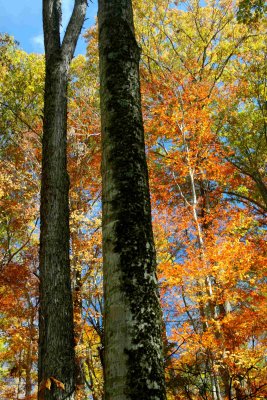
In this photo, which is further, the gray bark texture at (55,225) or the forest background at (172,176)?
the forest background at (172,176)

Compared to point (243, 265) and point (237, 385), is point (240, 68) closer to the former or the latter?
point (243, 265)

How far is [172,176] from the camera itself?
42.8ft

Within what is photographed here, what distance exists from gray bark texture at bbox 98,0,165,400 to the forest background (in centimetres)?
737

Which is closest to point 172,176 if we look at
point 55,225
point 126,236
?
point 55,225

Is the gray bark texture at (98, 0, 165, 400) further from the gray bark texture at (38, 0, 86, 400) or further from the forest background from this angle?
the forest background

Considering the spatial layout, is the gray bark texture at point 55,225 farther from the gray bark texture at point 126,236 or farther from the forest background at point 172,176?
the forest background at point 172,176

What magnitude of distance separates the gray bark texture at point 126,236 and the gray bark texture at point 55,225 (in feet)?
5.82

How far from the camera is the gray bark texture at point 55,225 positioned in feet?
12.0

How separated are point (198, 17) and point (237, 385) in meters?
16.8

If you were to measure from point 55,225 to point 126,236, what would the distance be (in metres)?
2.84

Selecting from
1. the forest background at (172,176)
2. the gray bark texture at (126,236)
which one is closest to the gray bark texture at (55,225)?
the gray bark texture at (126,236)

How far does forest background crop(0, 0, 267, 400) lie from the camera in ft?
35.0

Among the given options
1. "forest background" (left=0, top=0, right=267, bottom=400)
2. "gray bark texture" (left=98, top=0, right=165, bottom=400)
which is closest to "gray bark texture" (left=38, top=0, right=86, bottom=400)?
"gray bark texture" (left=98, top=0, right=165, bottom=400)

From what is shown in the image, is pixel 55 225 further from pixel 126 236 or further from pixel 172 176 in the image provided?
pixel 172 176
